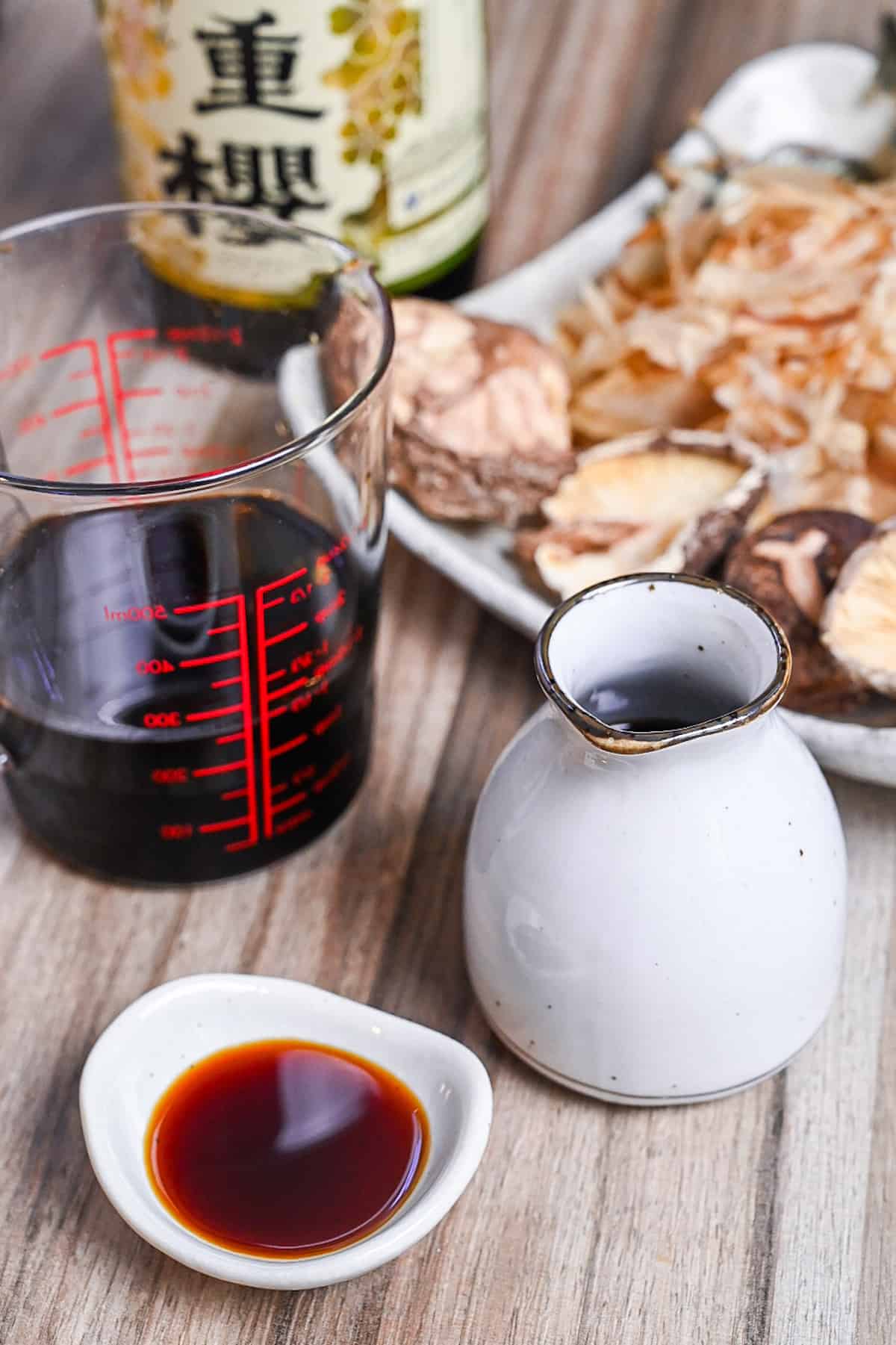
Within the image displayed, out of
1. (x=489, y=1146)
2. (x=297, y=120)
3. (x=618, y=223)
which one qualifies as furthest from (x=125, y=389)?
(x=489, y=1146)

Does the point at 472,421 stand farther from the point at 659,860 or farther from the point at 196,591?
the point at 659,860

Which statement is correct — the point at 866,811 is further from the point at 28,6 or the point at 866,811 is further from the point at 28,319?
the point at 28,6

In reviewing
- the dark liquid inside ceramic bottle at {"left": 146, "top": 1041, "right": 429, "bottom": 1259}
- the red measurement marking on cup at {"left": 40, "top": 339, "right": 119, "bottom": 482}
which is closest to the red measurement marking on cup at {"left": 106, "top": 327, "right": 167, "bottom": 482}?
the red measurement marking on cup at {"left": 40, "top": 339, "right": 119, "bottom": 482}

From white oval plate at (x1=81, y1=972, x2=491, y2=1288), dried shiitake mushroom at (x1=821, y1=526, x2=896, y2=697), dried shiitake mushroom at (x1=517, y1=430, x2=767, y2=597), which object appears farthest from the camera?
dried shiitake mushroom at (x1=517, y1=430, x2=767, y2=597)

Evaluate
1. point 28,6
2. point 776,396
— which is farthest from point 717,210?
point 28,6

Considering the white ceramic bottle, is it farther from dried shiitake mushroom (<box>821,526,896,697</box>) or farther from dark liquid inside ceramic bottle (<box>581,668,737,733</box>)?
dried shiitake mushroom (<box>821,526,896,697</box>)

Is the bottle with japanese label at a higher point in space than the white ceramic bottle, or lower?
higher
